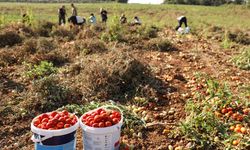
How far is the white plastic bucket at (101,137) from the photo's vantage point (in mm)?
3227

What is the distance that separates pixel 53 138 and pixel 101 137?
1.47ft

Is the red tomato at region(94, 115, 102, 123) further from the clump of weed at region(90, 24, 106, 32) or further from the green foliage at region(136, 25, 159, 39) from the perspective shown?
the clump of weed at region(90, 24, 106, 32)

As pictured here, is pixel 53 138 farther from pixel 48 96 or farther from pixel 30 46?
pixel 30 46

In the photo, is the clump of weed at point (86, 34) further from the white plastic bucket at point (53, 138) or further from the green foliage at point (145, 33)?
the white plastic bucket at point (53, 138)

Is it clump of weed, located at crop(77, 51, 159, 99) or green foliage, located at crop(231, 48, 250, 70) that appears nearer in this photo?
clump of weed, located at crop(77, 51, 159, 99)

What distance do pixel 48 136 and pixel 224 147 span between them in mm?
→ 1811

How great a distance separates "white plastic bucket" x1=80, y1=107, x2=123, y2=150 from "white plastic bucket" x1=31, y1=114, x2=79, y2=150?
0.53 feet

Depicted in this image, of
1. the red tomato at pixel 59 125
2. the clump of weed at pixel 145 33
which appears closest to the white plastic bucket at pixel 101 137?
the red tomato at pixel 59 125

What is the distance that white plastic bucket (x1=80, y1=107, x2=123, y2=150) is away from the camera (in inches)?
127

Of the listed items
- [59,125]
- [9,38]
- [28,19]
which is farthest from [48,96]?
[28,19]

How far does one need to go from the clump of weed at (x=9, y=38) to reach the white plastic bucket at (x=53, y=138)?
6.41 metres

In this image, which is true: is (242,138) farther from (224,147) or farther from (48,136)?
(48,136)

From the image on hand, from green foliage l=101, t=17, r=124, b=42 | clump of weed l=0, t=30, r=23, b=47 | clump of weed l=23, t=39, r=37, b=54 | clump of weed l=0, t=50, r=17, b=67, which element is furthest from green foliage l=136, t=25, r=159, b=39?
clump of weed l=0, t=50, r=17, b=67

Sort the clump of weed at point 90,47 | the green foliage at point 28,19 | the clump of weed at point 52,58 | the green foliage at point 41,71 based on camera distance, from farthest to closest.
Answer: the green foliage at point 28,19 → the clump of weed at point 90,47 → the clump of weed at point 52,58 → the green foliage at point 41,71
